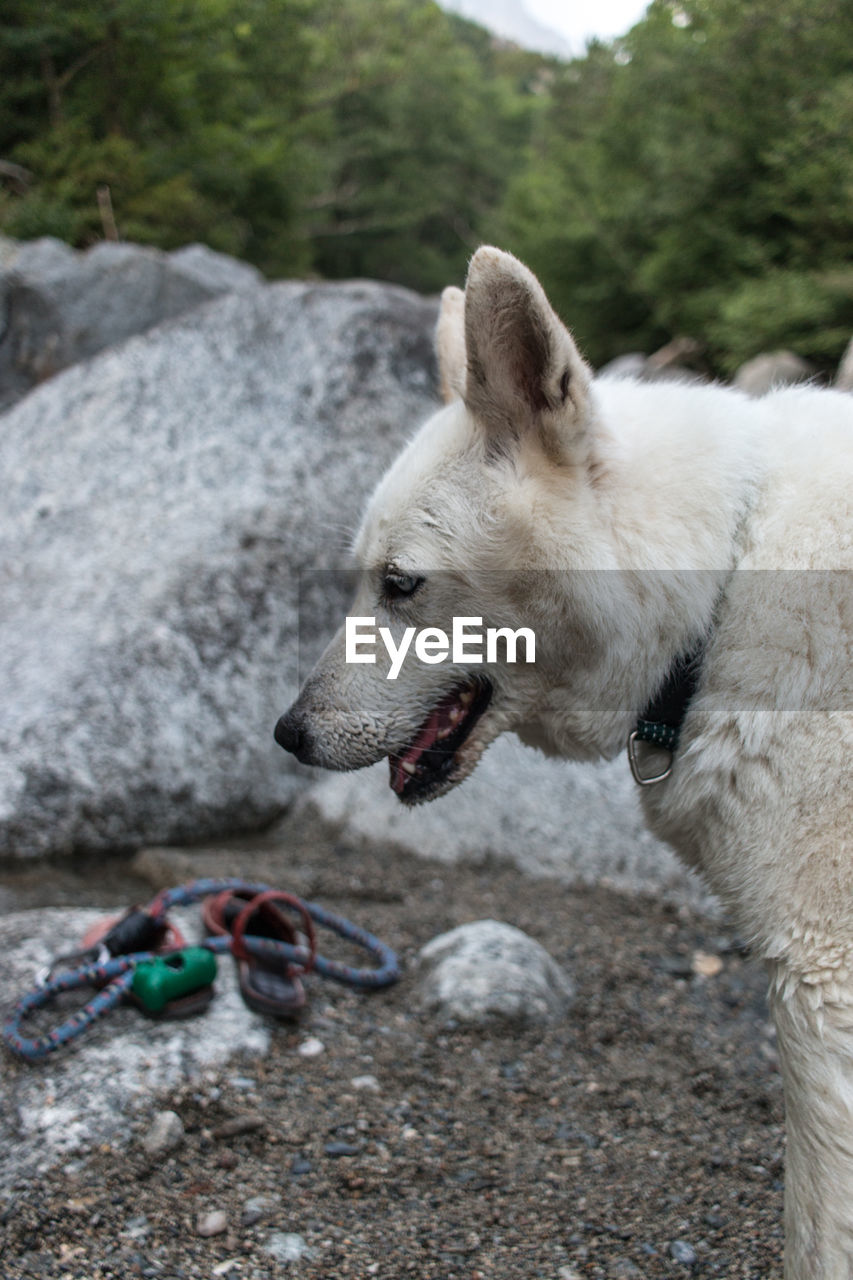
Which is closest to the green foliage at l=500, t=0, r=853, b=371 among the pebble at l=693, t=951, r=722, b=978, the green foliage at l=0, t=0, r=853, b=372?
the green foliage at l=0, t=0, r=853, b=372

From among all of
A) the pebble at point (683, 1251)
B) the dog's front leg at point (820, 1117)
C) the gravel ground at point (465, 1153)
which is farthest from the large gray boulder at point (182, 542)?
the dog's front leg at point (820, 1117)

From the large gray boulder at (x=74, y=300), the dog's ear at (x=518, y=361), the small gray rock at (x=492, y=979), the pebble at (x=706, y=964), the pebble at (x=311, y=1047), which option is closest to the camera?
the dog's ear at (x=518, y=361)

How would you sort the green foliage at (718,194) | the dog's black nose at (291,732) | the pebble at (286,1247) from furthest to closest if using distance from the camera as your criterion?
the green foliage at (718,194) → the dog's black nose at (291,732) → the pebble at (286,1247)

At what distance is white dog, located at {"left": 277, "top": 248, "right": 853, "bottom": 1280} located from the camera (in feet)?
5.61

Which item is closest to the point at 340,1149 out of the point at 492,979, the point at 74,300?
the point at 492,979

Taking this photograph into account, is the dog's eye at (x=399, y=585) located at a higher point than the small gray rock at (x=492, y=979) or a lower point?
higher

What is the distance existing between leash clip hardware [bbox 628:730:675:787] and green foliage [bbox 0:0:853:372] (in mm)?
1472

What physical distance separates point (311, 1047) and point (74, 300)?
6.29m

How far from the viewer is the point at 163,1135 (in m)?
2.41

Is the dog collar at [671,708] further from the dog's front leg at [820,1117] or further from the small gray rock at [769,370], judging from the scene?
the small gray rock at [769,370]

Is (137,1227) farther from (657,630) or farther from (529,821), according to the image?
(529,821)

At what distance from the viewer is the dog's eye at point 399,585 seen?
2182 millimetres

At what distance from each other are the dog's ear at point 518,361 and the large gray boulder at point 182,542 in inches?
81.8

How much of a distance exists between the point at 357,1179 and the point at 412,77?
3179 cm
